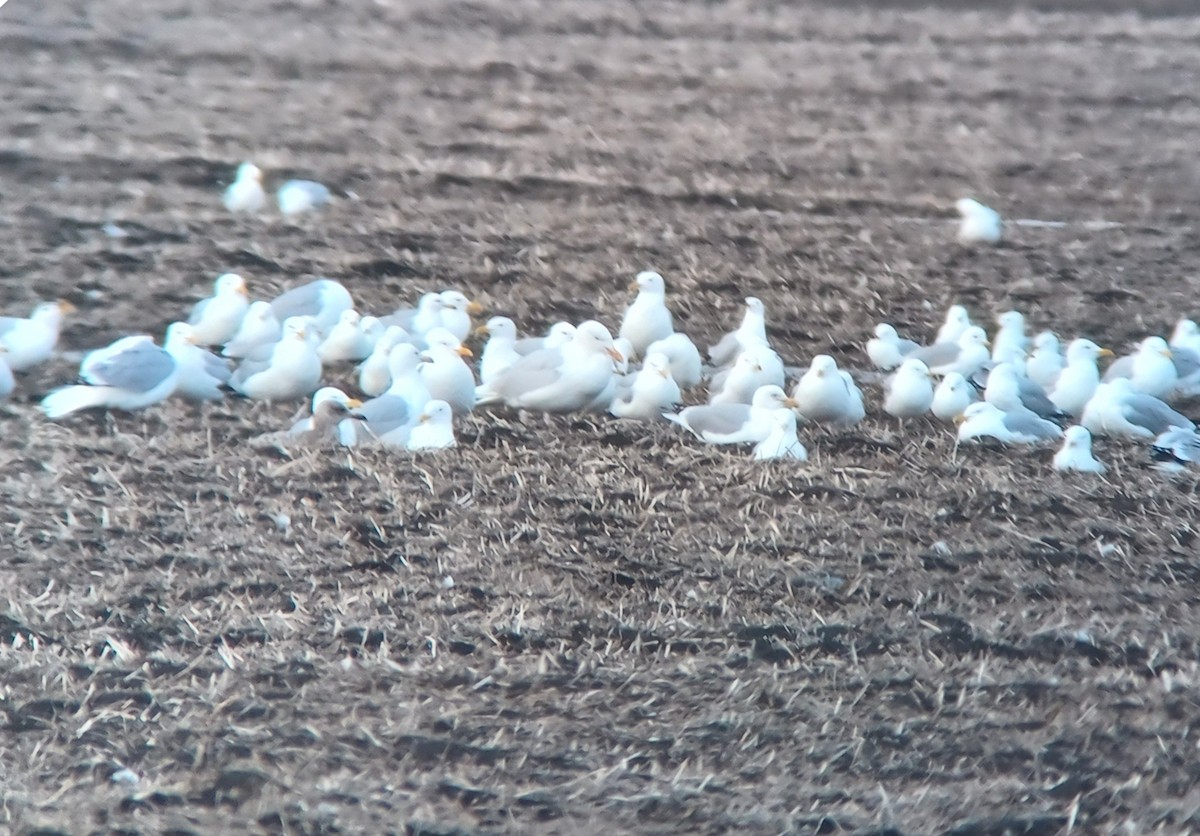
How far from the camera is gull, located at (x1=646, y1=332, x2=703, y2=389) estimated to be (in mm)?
1769

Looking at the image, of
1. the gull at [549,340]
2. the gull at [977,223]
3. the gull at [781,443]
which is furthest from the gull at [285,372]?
the gull at [977,223]

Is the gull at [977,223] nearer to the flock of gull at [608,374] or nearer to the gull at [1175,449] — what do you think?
the flock of gull at [608,374]

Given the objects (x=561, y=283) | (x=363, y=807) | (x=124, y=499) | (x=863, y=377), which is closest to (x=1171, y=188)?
(x=863, y=377)

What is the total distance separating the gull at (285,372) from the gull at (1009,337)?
1115 millimetres

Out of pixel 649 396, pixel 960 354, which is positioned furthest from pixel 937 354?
pixel 649 396

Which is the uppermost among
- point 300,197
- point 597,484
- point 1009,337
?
point 300,197

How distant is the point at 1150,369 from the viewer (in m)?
1.71

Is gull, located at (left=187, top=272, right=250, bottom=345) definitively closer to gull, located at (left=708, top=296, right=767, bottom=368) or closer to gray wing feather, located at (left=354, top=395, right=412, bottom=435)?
gray wing feather, located at (left=354, top=395, right=412, bottom=435)

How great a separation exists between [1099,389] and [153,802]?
144cm

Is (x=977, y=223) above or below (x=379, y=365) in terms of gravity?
above

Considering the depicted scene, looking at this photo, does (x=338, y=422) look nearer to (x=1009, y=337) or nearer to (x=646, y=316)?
(x=646, y=316)

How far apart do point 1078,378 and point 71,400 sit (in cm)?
157

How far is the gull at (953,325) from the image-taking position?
1.79 meters

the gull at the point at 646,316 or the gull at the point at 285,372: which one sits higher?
the gull at the point at 646,316
